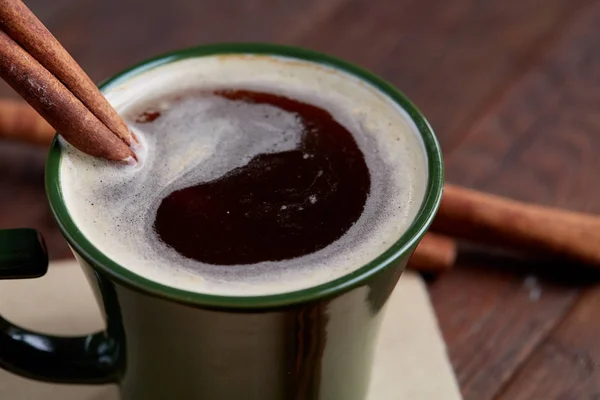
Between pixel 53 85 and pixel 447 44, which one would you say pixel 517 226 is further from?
pixel 53 85

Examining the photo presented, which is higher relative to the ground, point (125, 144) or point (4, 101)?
point (125, 144)

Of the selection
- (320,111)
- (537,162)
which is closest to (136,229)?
(320,111)

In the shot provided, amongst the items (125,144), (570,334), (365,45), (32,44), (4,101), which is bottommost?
(570,334)

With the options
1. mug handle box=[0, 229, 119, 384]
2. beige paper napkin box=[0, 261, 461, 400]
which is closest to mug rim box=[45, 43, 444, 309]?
mug handle box=[0, 229, 119, 384]

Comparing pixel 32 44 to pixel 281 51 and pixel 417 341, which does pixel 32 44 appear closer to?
pixel 281 51

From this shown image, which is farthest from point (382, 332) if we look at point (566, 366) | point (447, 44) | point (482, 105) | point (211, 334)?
point (447, 44)

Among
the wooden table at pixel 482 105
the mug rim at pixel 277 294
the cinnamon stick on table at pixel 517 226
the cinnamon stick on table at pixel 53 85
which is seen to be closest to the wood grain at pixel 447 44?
the wooden table at pixel 482 105

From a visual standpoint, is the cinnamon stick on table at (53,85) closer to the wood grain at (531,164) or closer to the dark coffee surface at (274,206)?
the dark coffee surface at (274,206)

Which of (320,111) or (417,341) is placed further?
→ (417,341)
